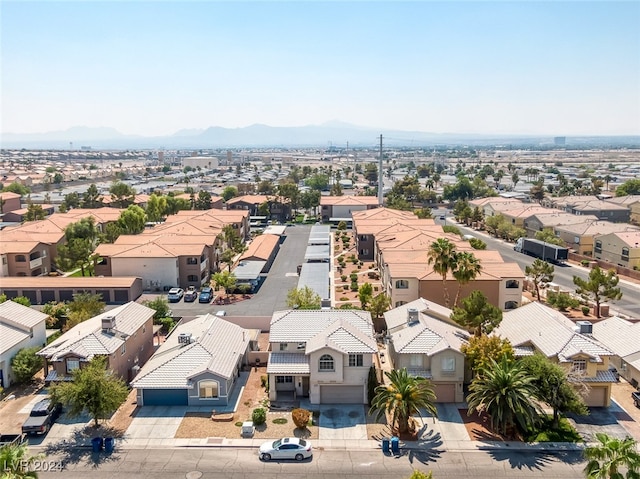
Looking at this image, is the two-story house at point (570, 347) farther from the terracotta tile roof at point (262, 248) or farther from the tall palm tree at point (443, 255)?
the terracotta tile roof at point (262, 248)

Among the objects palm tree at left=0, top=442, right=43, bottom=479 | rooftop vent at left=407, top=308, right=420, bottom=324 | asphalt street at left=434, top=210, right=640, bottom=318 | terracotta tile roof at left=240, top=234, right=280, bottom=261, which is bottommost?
asphalt street at left=434, top=210, right=640, bottom=318

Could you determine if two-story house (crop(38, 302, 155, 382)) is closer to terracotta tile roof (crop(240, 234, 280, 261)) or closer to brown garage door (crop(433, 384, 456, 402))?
brown garage door (crop(433, 384, 456, 402))

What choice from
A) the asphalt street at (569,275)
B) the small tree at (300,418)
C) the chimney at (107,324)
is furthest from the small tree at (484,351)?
the asphalt street at (569,275)

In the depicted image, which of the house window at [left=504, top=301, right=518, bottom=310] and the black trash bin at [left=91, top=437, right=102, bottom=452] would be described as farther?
the house window at [left=504, top=301, right=518, bottom=310]

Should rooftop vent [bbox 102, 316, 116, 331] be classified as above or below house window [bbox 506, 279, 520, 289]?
above

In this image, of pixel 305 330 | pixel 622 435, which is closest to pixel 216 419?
pixel 305 330

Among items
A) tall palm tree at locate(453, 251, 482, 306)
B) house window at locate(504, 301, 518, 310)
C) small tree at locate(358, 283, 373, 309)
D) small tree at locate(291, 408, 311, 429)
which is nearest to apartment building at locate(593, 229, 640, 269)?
house window at locate(504, 301, 518, 310)

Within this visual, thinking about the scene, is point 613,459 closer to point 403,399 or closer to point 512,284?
point 403,399
